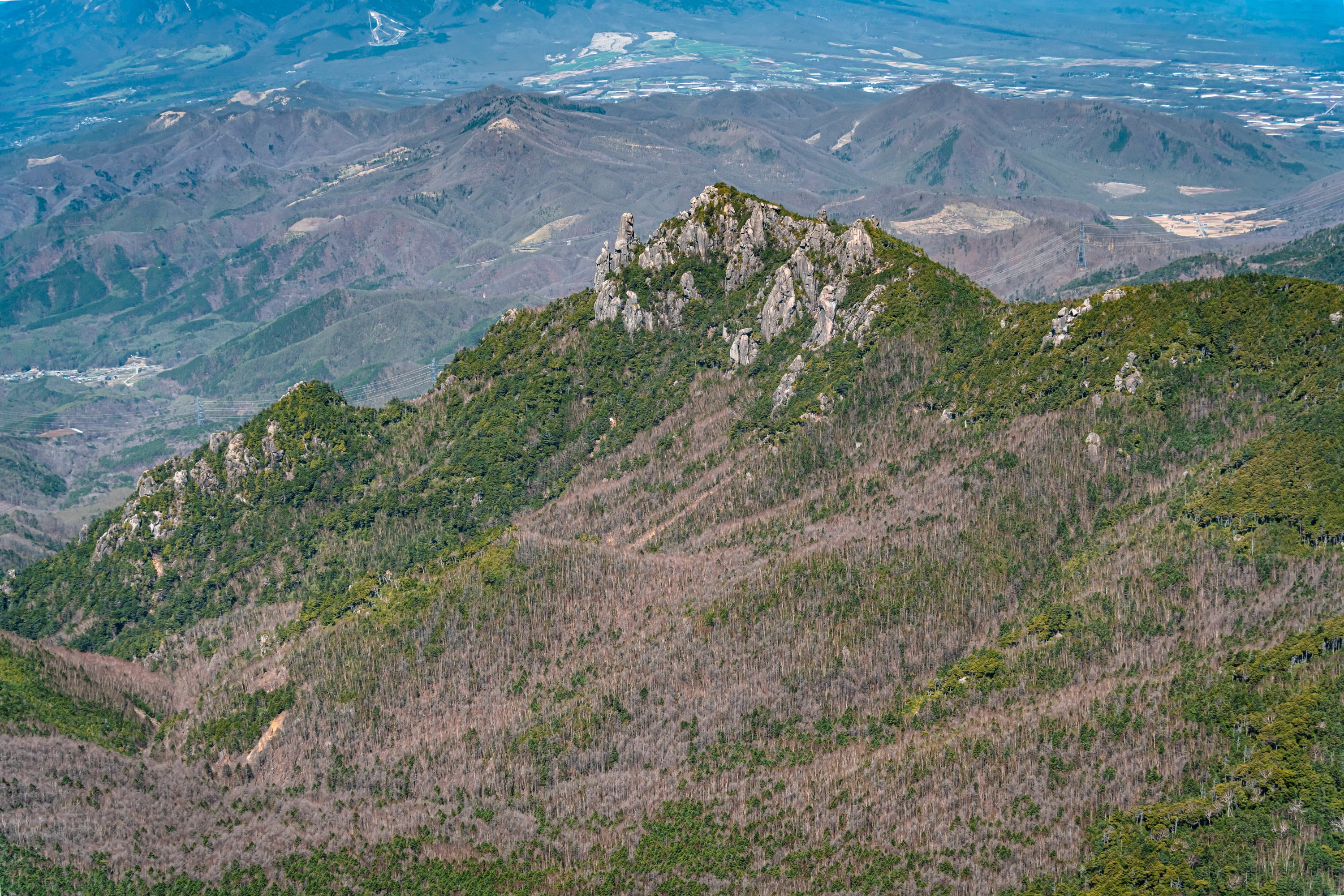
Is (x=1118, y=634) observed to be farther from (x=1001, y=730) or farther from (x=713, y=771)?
(x=713, y=771)

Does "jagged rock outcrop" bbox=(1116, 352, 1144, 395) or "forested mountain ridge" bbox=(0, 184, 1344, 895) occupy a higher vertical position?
"jagged rock outcrop" bbox=(1116, 352, 1144, 395)

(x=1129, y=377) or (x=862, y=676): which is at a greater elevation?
(x=1129, y=377)

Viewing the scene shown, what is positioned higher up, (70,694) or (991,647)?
(991,647)

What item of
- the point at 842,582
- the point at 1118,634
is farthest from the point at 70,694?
the point at 1118,634

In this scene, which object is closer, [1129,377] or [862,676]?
[862,676]

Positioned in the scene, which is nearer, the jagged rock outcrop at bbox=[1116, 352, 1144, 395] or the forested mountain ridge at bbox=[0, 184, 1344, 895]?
the forested mountain ridge at bbox=[0, 184, 1344, 895]

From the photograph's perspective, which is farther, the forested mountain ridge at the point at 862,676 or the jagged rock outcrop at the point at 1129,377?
the jagged rock outcrop at the point at 1129,377

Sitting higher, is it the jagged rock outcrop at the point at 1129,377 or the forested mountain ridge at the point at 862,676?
the jagged rock outcrop at the point at 1129,377

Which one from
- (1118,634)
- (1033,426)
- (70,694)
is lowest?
(70,694)
